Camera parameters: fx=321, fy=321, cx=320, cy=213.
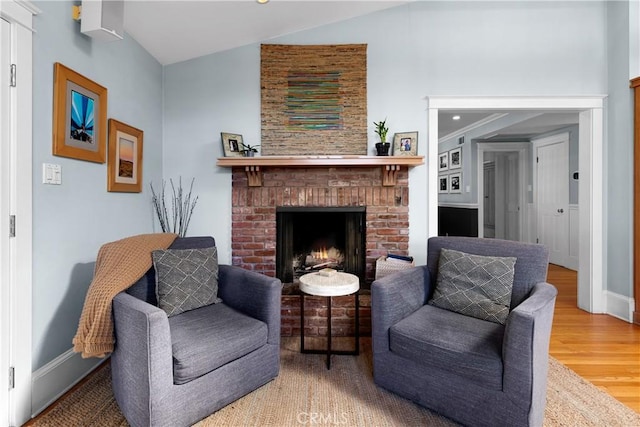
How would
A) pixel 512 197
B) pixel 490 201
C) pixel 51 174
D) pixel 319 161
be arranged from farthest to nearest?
pixel 490 201 → pixel 512 197 → pixel 319 161 → pixel 51 174

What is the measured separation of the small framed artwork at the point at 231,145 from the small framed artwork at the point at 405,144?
1.38 metres

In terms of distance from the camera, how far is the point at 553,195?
5.25m

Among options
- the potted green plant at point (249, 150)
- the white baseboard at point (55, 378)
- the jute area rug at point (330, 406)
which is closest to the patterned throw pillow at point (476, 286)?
the jute area rug at point (330, 406)

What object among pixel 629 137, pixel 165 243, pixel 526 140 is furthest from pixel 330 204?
pixel 526 140

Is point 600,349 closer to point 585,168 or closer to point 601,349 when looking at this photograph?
point 601,349

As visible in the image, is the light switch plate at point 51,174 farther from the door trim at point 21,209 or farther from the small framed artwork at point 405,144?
the small framed artwork at point 405,144

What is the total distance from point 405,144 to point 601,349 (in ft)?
6.94

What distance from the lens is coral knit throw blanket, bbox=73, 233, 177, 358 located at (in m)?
1.54

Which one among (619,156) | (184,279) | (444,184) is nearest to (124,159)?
(184,279)

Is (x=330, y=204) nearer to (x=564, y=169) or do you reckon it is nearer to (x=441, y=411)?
(x=441, y=411)

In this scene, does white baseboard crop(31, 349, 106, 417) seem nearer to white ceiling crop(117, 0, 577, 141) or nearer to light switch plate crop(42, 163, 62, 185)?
light switch plate crop(42, 163, 62, 185)

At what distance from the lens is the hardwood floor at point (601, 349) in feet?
6.23

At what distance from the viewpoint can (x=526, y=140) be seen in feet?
18.9

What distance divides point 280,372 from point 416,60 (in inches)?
109
